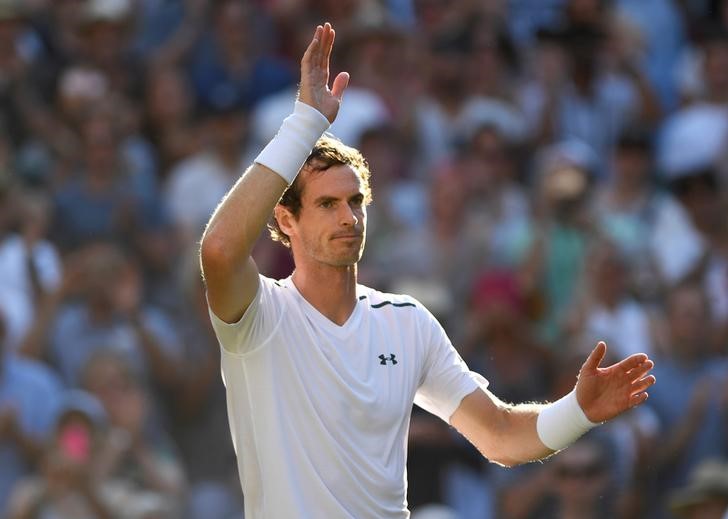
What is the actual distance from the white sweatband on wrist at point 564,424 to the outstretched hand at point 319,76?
1.20 meters

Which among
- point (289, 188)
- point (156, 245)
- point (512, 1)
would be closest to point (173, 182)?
point (156, 245)

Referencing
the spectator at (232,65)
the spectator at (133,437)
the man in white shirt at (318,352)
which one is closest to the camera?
the man in white shirt at (318,352)

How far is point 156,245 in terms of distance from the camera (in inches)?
396

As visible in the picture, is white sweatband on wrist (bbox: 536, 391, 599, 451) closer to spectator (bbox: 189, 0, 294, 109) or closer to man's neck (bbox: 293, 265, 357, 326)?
man's neck (bbox: 293, 265, 357, 326)

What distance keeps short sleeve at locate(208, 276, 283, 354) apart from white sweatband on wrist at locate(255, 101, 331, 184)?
14.0 inches

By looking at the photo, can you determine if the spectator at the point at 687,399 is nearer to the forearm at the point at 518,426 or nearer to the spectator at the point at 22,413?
the spectator at the point at 22,413

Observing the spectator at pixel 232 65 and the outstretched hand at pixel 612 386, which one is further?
the spectator at pixel 232 65

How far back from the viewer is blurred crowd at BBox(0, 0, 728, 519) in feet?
29.3

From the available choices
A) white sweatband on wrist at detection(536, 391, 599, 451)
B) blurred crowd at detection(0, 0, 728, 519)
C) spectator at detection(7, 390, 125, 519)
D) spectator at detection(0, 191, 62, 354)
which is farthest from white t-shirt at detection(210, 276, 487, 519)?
spectator at detection(0, 191, 62, 354)

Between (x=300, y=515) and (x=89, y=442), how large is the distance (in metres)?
4.18

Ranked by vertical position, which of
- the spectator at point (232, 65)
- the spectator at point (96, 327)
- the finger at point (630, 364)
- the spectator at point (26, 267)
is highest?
the spectator at point (232, 65)

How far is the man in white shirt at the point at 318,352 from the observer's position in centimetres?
474

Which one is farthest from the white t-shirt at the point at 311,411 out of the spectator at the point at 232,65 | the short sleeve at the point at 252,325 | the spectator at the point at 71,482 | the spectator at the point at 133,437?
the spectator at the point at 232,65

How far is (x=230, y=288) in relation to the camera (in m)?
4.69
